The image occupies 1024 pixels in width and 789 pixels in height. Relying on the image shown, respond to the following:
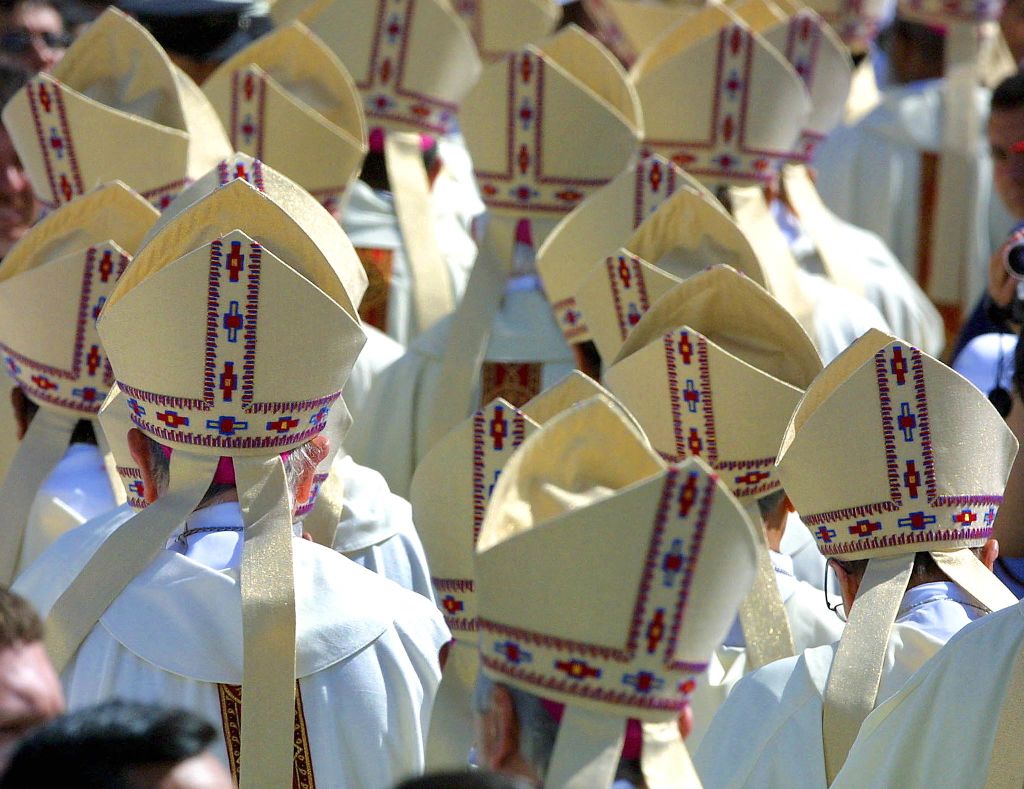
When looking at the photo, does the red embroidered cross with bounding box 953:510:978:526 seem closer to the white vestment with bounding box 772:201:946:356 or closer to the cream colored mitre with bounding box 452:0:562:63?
the white vestment with bounding box 772:201:946:356

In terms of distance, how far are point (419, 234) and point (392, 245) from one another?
9cm

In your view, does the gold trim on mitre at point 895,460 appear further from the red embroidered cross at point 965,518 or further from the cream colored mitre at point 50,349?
the cream colored mitre at point 50,349

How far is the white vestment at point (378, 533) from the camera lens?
4.18 m

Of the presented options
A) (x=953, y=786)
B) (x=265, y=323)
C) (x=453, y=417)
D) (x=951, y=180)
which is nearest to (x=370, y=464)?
(x=453, y=417)

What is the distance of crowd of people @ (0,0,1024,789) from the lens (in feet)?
9.18

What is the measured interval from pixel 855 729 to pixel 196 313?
1.23m

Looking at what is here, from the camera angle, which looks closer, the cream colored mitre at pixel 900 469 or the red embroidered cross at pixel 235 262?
the red embroidered cross at pixel 235 262

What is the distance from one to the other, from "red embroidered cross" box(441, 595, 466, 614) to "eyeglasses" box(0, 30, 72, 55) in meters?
4.27

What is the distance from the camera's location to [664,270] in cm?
468

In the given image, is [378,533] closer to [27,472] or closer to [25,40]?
[27,472]

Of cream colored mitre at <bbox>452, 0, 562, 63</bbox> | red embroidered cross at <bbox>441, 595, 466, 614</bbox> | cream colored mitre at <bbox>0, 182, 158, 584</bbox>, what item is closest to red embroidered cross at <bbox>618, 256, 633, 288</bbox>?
cream colored mitre at <bbox>0, 182, 158, 584</bbox>

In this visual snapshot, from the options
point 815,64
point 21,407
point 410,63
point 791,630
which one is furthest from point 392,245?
point 791,630

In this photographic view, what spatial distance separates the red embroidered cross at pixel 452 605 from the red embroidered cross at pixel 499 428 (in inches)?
10.2

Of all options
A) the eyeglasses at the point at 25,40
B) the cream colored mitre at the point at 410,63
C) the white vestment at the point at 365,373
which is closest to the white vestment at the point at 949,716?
the white vestment at the point at 365,373
